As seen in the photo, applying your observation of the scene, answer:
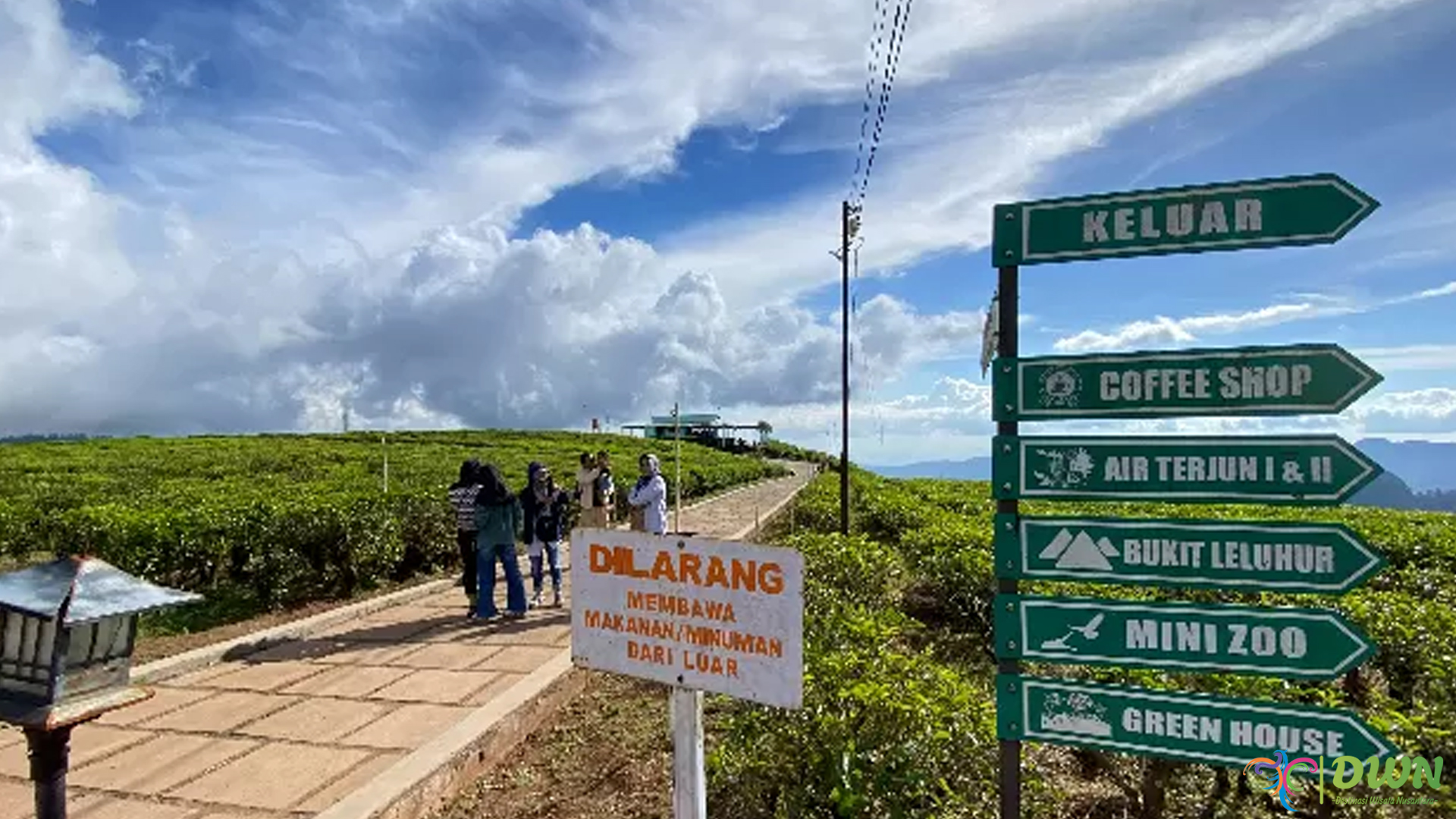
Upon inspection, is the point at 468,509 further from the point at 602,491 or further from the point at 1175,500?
the point at 1175,500

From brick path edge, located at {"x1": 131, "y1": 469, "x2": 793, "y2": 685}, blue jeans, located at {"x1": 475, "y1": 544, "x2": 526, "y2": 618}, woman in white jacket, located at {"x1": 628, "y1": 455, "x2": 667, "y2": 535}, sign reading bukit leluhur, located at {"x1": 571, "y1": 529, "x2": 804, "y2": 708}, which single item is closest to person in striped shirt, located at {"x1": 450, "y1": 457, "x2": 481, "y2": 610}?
blue jeans, located at {"x1": 475, "y1": 544, "x2": 526, "y2": 618}

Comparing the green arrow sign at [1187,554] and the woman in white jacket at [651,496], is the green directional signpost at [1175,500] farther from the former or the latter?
the woman in white jacket at [651,496]

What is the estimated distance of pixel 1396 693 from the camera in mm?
5914

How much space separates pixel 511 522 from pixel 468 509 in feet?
1.42

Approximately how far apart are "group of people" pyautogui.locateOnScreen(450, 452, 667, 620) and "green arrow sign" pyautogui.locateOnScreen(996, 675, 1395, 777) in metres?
5.86

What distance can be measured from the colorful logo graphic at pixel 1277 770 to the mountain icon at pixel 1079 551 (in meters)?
0.73

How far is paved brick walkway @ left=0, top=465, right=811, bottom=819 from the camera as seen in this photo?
4.47 metres

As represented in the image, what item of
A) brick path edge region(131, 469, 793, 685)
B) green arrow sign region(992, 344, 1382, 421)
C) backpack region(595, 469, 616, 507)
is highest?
green arrow sign region(992, 344, 1382, 421)

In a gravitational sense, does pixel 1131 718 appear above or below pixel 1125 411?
below

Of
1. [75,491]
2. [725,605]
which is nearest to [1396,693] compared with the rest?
[725,605]

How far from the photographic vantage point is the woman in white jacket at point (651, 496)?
8.84 meters

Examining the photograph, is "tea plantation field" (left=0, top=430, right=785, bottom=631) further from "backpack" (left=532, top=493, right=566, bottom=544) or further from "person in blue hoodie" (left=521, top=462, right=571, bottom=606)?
"backpack" (left=532, top=493, right=566, bottom=544)

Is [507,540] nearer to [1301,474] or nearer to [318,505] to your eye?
[318,505]

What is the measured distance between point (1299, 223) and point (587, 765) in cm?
415
